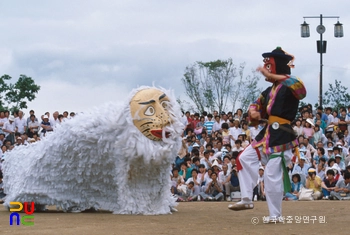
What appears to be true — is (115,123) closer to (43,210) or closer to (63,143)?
(63,143)

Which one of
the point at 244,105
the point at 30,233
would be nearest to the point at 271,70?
the point at 30,233

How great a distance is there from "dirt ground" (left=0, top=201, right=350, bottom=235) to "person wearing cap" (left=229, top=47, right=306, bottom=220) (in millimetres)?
398

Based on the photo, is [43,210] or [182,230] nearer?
[182,230]

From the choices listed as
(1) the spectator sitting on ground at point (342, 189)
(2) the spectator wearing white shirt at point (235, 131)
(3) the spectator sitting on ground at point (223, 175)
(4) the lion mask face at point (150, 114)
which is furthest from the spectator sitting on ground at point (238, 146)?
(4) the lion mask face at point (150, 114)

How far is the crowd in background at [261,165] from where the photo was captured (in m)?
16.9

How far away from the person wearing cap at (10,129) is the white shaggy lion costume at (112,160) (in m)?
10.5

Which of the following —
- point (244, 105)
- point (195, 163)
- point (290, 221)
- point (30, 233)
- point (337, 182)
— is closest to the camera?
point (30, 233)

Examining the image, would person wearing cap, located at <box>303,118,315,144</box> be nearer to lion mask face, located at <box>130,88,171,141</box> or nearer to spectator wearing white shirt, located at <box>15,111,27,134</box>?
spectator wearing white shirt, located at <box>15,111,27,134</box>

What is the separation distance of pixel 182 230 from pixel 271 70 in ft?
8.40

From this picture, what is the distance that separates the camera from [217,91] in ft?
121

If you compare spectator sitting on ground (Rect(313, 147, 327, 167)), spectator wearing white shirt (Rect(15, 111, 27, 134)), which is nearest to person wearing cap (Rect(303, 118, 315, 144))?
spectator sitting on ground (Rect(313, 147, 327, 167))

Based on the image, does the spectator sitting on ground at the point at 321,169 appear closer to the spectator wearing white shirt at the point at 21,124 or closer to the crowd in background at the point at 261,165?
the crowd in background at the point at 261,165

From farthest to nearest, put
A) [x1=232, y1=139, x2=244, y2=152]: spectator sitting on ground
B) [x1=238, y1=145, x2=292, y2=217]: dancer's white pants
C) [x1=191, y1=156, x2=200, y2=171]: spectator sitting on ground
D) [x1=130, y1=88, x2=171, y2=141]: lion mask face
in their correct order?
[x1=232, y1=139, x2=244, y2=152]: spectator sitting on ground
[x1=191, y1=156, x2=200, y2=171]: spectator sitting on ground
[x1=130, y1=88, x2=171, y2=141]: lion mask face
[x1=238, y1=145, x2=292, y2=217]: dancer's white pants

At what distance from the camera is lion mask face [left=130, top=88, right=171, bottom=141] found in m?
10.7
